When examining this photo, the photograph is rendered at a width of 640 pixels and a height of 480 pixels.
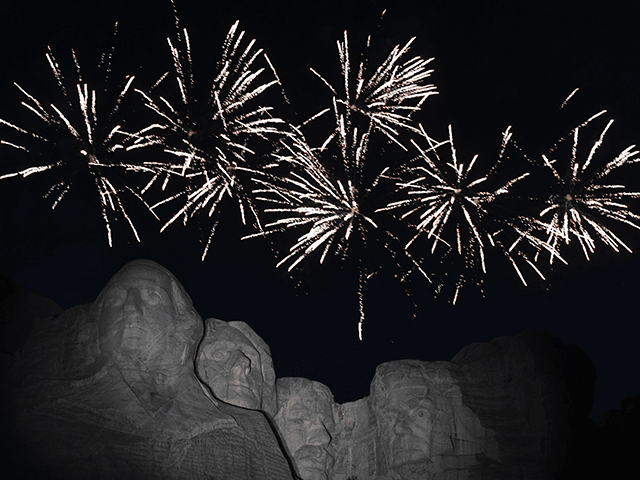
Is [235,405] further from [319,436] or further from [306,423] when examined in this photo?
[319,436]

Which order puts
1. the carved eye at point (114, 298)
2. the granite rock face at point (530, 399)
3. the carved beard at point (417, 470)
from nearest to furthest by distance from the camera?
the carved eye at point (114, 298) → the granite rock face at point (530, 399) → the carved beard at point (417, 470)

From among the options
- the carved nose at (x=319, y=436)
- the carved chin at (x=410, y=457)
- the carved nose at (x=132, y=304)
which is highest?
the carved nose at (x=132, y=304)

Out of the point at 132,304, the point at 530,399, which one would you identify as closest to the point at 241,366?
the point at 132,304

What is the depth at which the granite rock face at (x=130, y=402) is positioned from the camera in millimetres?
7234

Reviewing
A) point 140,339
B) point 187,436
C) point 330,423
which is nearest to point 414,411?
point 330,423

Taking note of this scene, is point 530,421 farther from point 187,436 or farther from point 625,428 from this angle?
point 187,436

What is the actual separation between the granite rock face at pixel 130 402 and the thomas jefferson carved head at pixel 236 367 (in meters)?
1.03

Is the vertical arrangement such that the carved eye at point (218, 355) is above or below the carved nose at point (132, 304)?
below

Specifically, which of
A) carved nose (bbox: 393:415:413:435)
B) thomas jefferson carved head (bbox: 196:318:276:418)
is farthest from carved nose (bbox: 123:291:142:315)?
carved nose (bbox: 393:415:413:435)

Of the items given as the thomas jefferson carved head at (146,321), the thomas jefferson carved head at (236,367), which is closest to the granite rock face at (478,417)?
the thomas jefferson carved head at (236,367)

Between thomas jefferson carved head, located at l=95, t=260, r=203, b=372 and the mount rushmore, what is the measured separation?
0.02 meters

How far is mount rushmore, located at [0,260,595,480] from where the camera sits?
756cm

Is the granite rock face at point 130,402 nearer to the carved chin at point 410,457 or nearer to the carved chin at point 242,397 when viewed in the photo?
the carved chin at point 242,397

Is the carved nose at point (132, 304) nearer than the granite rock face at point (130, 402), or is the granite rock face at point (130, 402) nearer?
the granite rock face at point (130, 402)
